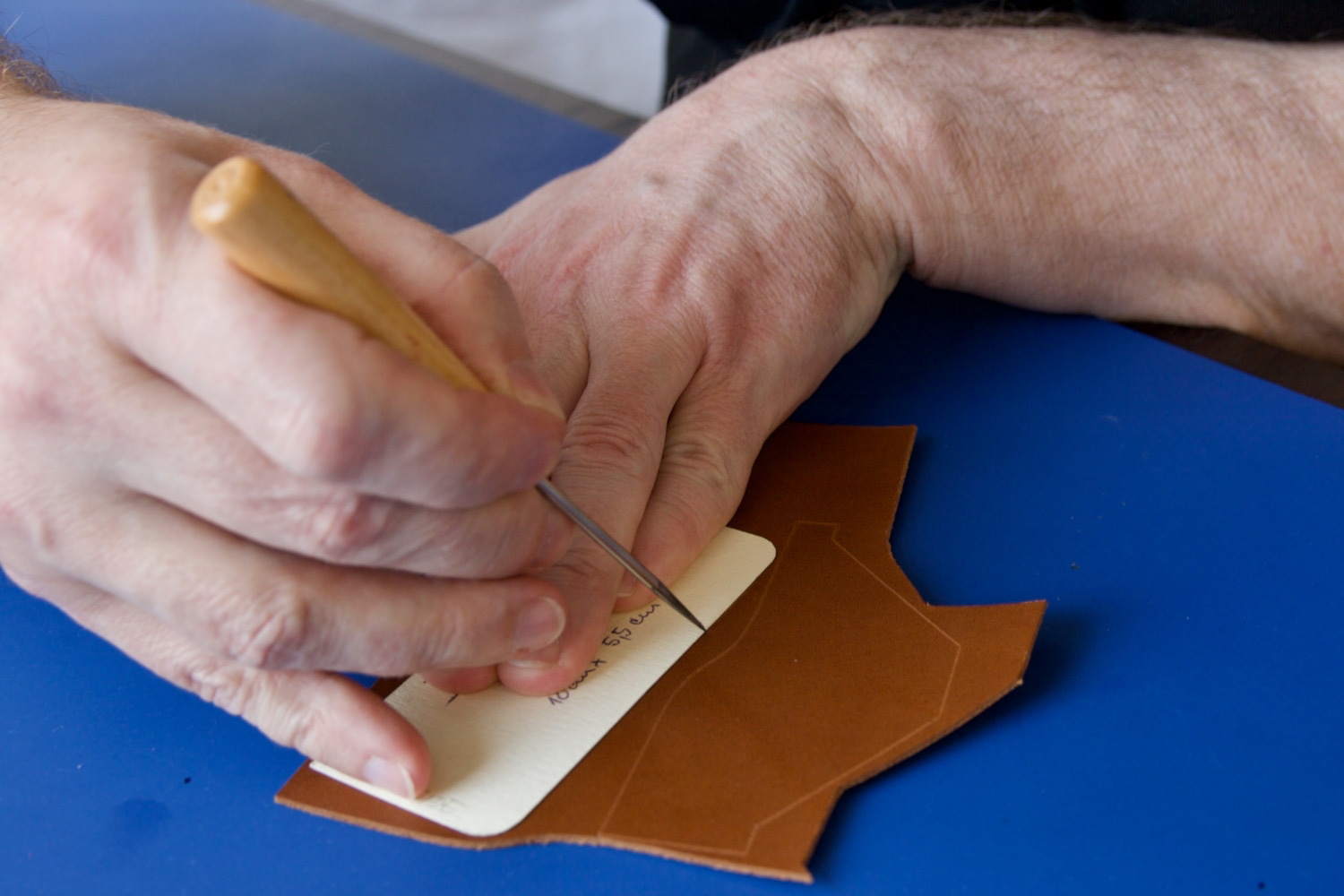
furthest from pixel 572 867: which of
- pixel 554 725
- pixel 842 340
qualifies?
pixel 842 340

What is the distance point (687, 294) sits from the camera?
0.84 m

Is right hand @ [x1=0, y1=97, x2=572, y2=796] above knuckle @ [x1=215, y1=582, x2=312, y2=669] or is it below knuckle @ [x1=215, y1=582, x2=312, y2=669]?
above

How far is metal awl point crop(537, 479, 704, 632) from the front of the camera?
0.56 meters

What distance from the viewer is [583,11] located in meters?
3.69

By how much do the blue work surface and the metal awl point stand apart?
16cm

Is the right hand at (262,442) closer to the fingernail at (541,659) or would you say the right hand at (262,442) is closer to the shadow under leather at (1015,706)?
the fingernail at (541,659)

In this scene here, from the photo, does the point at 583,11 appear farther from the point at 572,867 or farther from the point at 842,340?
the point at 572,867

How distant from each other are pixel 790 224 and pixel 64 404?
2.02 ft

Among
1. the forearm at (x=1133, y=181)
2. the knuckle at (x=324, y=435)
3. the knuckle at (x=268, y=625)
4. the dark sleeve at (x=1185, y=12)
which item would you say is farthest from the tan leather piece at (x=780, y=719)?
the dark sleeve at (x=1185, y=12)

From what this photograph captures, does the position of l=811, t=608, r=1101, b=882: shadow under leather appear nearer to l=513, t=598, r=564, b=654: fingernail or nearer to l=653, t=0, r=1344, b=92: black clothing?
l=513, t=598, r=564, b=654: fingernail

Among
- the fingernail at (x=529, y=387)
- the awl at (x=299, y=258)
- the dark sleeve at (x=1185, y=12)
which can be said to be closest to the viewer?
the awl at (x=299, y=258)

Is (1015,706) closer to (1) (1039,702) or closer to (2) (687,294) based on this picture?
(1) (1039,702)

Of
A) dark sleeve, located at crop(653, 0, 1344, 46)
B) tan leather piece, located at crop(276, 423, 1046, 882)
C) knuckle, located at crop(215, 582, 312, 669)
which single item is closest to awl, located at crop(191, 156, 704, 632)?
knuckle, located at crop(215, 582, 312, 669)

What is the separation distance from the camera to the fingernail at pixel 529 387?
513 millimetres
